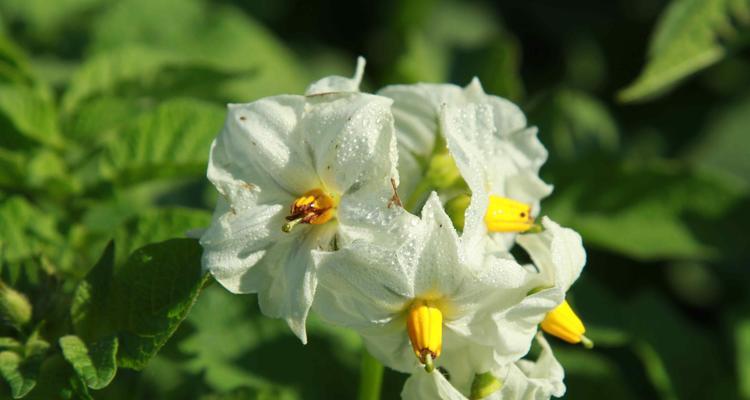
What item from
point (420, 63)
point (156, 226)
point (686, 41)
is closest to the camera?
point (156, 226)

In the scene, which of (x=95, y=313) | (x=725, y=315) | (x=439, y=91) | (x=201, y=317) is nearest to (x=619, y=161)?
(x=725, y=315)

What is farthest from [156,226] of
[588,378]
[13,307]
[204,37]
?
[204,37]

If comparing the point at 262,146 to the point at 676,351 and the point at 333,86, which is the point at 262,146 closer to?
the point at 333,86

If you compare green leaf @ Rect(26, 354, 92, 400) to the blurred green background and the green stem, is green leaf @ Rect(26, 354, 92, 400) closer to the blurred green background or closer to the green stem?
the blurred green background

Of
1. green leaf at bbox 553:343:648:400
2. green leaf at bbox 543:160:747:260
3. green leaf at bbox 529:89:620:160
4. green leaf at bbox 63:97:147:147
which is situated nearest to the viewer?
green leaf at bbox 63:97:147:147

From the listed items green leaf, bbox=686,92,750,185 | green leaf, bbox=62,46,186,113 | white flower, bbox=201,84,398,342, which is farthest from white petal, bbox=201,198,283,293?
green leaf, bbox=686,92,750,185

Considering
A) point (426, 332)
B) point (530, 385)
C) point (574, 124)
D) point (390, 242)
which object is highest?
point (390, 242)

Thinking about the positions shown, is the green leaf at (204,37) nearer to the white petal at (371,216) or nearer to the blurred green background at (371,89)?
the blurred green background at (371,89)
